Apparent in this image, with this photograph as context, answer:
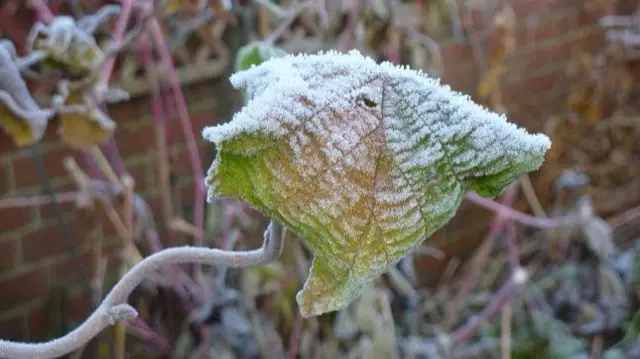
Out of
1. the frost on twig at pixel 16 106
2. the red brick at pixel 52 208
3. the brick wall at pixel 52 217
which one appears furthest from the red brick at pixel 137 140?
the frost on twig at pixel 16 106

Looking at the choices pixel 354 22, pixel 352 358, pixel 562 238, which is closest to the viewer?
pixel 352 358

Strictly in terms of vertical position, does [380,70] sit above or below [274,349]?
above

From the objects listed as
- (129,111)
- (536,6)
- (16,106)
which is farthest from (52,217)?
(536,6)

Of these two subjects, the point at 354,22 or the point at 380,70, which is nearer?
the point at 380,70

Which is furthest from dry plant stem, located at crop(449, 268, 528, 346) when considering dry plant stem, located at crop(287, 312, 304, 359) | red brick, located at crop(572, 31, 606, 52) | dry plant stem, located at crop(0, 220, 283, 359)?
red brick, located at crop(572, 31, 606, 52)

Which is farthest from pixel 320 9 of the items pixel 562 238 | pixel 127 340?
pixel 562 238

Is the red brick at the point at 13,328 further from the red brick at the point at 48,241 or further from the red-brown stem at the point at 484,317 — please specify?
the red-brown stem at the point at 484,317

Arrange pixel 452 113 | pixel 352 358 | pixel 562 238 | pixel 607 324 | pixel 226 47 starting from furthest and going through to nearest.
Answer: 1. pixel 562 238
2. pixel 226 47
3. pixel 607 324
4. pixel 352 358
5. pixel 452 113

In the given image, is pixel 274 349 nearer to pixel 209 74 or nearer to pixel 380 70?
pixel 209 74
